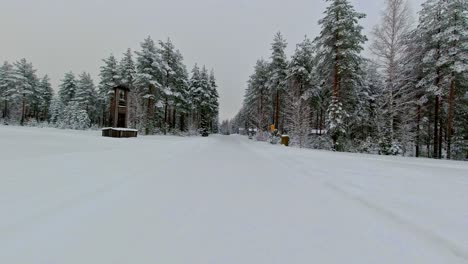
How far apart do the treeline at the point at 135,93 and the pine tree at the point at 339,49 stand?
67.5ft

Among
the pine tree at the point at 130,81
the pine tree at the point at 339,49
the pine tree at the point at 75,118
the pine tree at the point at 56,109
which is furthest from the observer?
the pine tree at the point at 56,109

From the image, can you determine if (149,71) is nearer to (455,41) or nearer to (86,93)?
(86,93)

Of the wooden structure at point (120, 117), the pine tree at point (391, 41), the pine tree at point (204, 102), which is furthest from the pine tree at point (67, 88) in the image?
the pine tree at point (391, 41)

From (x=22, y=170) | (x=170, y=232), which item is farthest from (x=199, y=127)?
(x=170, y=232)

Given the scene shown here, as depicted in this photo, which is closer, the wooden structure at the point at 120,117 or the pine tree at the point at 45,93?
the wooden structure at the point at 120,117

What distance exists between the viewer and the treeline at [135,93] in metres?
30.5

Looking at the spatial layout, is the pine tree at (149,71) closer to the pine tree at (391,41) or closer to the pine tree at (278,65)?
the pine tree at (278,65)

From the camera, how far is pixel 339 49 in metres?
18.4

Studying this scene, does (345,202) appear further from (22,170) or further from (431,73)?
(431,73)

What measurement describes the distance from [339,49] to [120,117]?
808 inches

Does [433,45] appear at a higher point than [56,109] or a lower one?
higher

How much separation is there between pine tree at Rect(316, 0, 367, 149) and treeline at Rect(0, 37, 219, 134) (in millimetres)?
20569

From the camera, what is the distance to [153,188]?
4.40 m

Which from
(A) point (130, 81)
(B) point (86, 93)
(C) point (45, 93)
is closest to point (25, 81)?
(C) point (45, 93)
